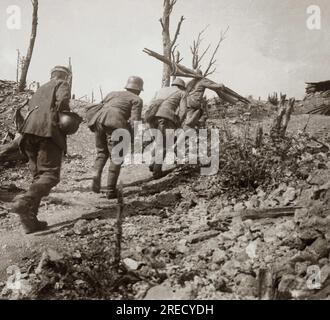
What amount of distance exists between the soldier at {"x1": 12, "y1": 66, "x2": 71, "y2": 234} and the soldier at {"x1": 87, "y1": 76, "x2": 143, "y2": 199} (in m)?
0.85

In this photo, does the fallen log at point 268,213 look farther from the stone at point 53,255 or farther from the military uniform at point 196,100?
the military uniform at point 196,100

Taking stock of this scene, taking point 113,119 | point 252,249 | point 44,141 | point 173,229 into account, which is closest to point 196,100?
point 113,119

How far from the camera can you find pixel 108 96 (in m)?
5.88

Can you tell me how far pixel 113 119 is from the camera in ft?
18.2

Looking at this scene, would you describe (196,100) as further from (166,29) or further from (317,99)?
(317,99)

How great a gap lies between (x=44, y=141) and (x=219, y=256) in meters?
2.35

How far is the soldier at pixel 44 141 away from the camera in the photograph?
453cm

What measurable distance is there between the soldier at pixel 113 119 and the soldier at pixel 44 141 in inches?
33.4

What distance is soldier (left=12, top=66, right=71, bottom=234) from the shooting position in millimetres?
4527

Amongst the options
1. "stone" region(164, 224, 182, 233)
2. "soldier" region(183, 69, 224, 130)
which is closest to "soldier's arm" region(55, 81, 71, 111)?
"stone" region(164, 224, 182, 233)

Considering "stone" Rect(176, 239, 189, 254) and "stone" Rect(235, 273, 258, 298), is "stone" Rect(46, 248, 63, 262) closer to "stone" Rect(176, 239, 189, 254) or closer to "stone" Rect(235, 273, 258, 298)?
"stone" Rect(176, 239, 189, 254)
